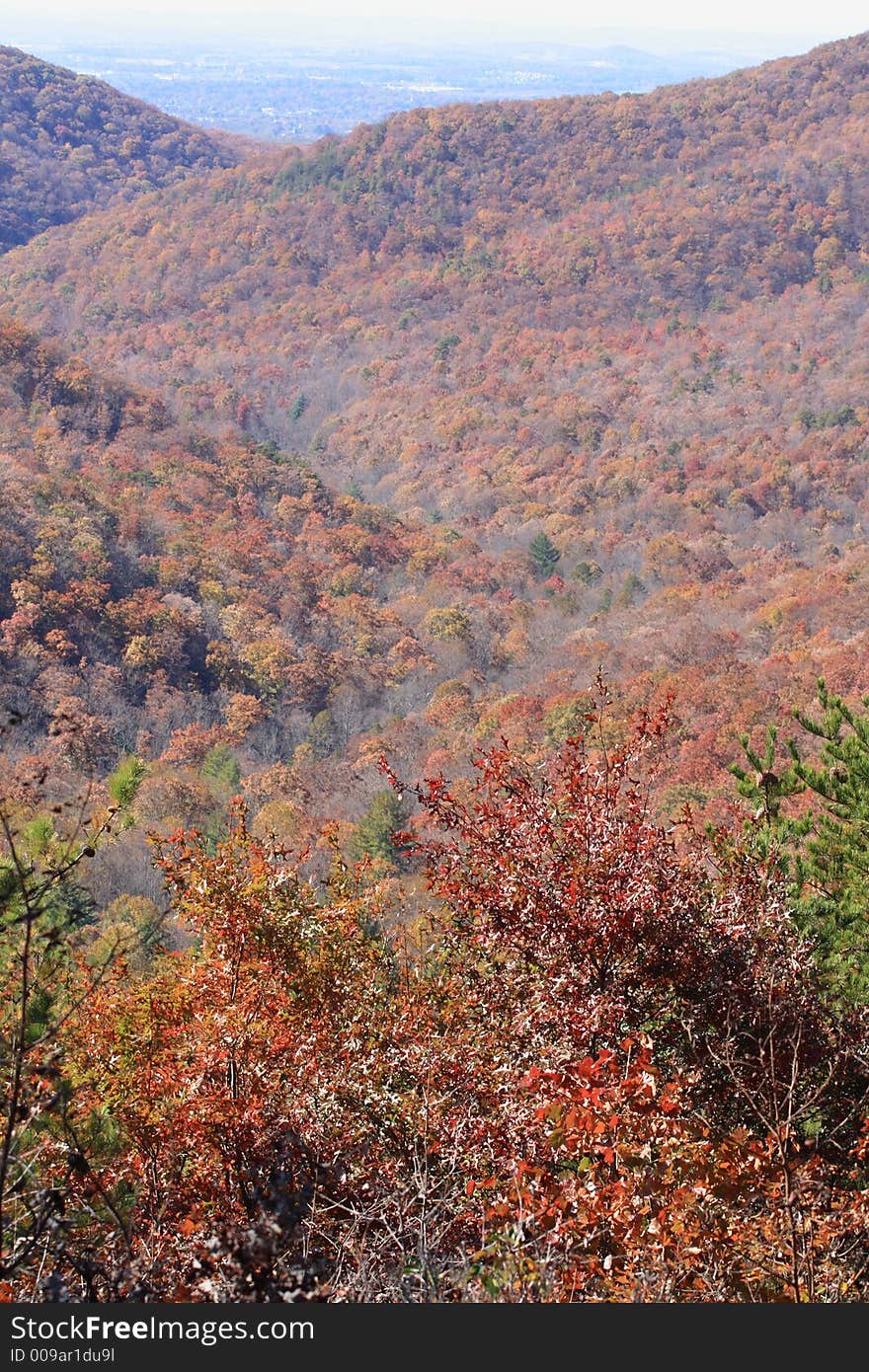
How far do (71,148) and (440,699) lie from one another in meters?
103

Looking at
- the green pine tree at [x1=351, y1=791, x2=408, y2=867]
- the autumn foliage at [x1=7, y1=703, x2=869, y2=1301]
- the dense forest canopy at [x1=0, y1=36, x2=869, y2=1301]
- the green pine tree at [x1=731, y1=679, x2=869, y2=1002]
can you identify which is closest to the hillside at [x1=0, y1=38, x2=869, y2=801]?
the dense forest canopy at [x1=0, y1=36, x2=869, y2=1301]

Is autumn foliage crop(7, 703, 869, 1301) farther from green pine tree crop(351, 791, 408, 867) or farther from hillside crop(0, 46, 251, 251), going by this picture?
hillside crop(0, 46, 251, 251)

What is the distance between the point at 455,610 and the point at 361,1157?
4488 cm

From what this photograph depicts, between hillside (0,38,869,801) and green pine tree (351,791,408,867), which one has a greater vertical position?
hillside (0,38,869,801)

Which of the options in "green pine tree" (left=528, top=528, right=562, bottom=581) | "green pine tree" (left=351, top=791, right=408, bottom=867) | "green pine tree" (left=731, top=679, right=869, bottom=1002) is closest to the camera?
"green pine tree" (left=731, top=679, right=869, bottom=1002)

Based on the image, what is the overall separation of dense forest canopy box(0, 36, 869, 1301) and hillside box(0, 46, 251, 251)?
639 mm

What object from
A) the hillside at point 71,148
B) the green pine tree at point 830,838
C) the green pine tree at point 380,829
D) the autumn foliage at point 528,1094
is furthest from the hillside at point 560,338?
the autumn foliage at point 528,1094

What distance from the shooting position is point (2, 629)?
38.1 m

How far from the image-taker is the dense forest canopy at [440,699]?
18.7ft

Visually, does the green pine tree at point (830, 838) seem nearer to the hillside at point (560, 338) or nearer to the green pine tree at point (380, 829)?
the green pine tree at point (380, 829)

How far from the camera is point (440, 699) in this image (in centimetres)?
4262

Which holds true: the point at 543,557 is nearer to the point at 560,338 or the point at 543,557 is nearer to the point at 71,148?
the point at 560,338

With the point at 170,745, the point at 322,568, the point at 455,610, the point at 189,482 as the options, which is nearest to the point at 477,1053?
the point at 170,745

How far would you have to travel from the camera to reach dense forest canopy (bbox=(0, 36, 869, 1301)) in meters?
5.71
